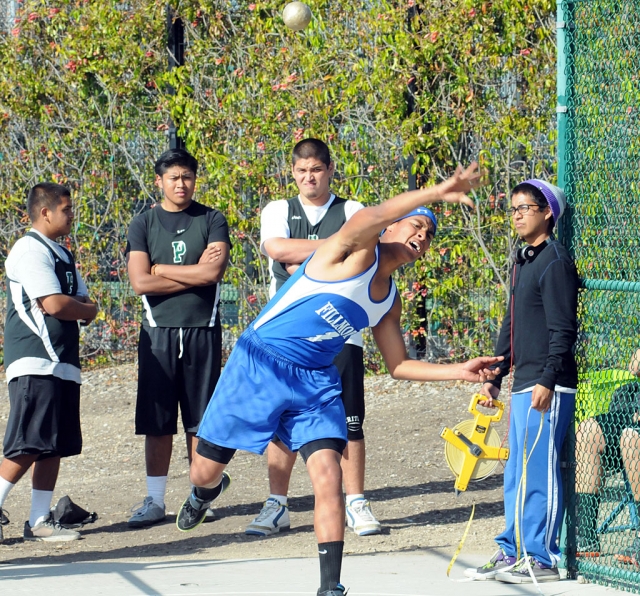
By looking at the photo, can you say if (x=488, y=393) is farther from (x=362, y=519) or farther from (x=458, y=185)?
(x=458, y=185)

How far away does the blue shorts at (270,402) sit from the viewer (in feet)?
16.1

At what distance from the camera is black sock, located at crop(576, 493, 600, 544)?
17.2 ft

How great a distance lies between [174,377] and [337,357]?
3.51 feet

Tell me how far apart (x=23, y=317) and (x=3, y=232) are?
636cm

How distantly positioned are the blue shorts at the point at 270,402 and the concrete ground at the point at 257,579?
0.68m

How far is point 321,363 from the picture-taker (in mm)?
4965

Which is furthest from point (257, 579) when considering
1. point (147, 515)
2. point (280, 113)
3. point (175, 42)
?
point (175, 42)

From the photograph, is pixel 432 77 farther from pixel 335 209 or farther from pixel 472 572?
pixel 472 572

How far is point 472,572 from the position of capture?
5246mm

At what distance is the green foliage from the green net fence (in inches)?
166

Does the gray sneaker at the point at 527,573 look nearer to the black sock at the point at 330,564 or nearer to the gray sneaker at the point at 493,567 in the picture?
the gray sneaker at the point at 493,567

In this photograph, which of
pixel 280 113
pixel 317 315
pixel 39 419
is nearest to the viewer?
pixel 317 315

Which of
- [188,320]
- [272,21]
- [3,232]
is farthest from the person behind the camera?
[3,232]

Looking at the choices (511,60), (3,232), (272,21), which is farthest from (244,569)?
(3,232)
